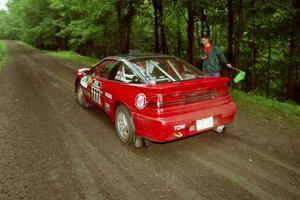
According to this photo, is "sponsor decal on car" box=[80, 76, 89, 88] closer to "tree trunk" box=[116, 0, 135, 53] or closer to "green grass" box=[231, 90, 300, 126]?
"green grass" box=[231, 90, 300, 126]

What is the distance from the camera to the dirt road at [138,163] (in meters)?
3.43

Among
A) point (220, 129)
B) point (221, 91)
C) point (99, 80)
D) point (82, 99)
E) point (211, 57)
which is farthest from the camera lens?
point (82, 99)

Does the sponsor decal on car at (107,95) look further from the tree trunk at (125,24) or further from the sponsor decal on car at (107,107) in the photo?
the tree trunk at (125,24)

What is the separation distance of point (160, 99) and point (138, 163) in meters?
1.04

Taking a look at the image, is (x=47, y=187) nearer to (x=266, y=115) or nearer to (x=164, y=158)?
(x=164, y=158)

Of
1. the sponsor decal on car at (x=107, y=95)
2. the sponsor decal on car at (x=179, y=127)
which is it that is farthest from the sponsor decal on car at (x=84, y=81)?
the sponsor decal on car at (x=179, y=127)

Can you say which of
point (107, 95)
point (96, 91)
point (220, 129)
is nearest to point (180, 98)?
point (220, 129)

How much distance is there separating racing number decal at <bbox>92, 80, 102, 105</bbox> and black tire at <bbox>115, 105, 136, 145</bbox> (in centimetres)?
101

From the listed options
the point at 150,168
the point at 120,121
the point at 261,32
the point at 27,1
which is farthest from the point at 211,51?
the point at 27,1

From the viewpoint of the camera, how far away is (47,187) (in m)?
3.53

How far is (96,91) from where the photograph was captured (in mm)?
6027

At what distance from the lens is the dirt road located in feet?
11.3

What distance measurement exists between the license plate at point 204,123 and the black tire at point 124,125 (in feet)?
3.56

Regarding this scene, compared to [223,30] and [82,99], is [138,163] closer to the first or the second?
[82,99]
